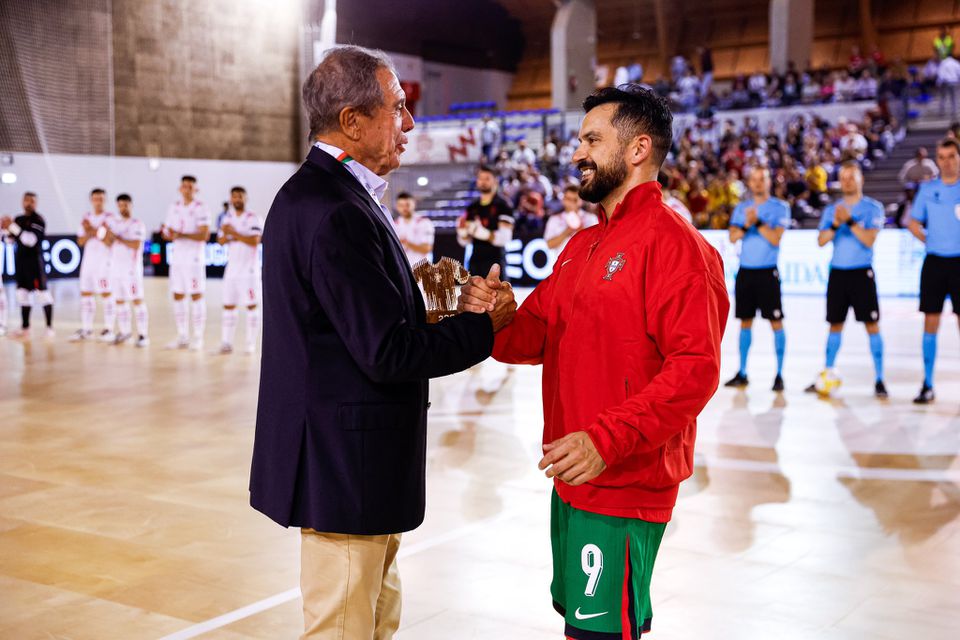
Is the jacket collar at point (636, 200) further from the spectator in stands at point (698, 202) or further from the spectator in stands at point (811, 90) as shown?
the spectator in stands at point (811, 90)

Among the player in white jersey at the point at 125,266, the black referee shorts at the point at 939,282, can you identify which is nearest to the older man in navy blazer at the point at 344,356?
the black referee shorts at the point at 939,282

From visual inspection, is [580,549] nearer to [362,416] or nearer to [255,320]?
[362,416]

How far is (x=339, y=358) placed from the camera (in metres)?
2.64

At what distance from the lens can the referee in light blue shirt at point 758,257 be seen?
10.4 meters

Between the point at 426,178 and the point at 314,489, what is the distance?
2881cm

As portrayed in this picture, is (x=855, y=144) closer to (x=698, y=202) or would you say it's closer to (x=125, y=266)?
(x=698, y=202)

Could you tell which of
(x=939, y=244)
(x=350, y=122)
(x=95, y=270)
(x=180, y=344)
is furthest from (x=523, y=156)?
(x=350, y=122)

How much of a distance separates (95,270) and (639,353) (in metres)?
13.7

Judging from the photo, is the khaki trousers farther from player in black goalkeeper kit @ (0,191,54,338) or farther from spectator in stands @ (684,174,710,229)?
spectator in stands @ (684,174,710,229)

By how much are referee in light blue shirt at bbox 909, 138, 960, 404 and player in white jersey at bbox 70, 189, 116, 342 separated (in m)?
11.0

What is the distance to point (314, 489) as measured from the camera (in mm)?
2676

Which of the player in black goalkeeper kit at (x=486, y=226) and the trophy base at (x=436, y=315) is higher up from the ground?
the player in black goalkeeper kit at (x=486, y=226)

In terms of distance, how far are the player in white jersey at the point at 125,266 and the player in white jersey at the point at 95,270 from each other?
0.17 meters

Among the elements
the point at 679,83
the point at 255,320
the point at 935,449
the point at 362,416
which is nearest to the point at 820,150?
the point at 679,83
